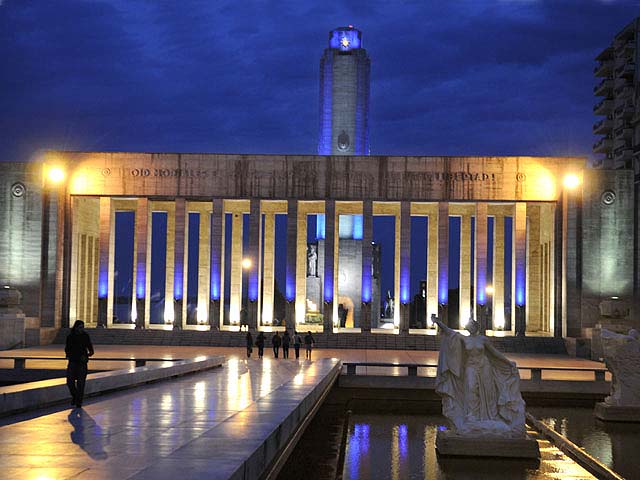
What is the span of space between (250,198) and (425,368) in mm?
18618

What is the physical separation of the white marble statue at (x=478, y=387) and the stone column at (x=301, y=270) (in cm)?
2720

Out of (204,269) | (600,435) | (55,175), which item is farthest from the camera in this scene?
(204,269)

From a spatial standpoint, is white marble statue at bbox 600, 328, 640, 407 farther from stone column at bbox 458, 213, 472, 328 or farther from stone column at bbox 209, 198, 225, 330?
stone column at bbox 209, 198, 225, 330

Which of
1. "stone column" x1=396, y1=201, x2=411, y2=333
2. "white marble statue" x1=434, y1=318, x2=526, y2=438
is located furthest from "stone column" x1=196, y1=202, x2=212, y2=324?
"white marble statue" x1=434, y1=318, x2=526, y2=438

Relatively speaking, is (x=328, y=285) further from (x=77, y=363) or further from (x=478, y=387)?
(x=77, y=363)

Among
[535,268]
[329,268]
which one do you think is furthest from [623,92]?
[329,268]

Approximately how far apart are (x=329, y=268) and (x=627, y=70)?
93.7 ft

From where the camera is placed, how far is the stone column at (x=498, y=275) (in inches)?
1748

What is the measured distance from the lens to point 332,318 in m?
43.0

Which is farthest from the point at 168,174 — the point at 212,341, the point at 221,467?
the point at 221,467

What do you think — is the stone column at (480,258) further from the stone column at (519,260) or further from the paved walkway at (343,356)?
the paved walkway at (343,356)

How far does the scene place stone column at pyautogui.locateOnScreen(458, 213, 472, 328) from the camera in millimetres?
45781

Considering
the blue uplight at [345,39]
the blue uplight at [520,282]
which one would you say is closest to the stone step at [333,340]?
the blue uplight at [520,282]

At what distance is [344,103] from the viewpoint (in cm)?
5694
